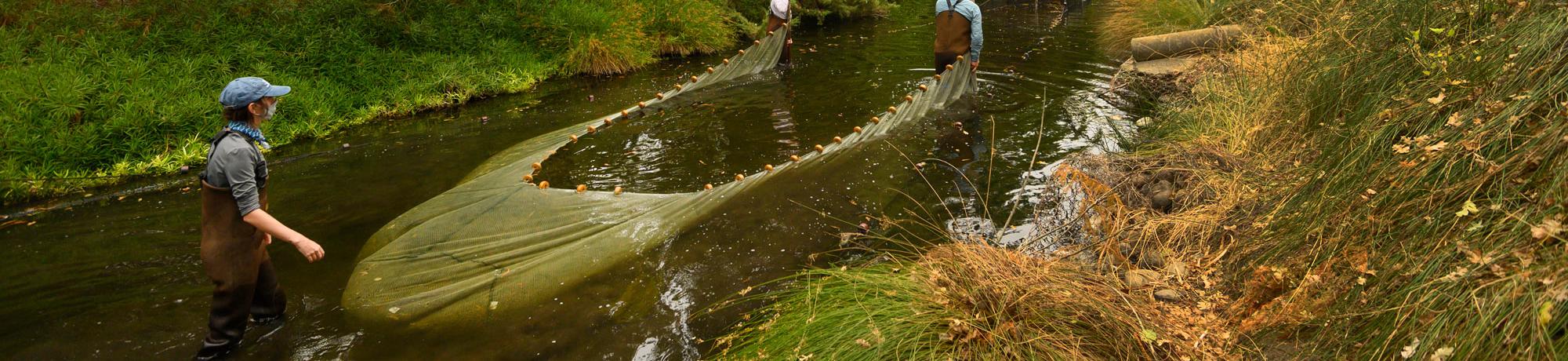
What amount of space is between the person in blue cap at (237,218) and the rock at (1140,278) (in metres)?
3.86

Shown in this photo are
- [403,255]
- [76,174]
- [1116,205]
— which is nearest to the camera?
[403,255]

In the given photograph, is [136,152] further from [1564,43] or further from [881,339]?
[1564,43]

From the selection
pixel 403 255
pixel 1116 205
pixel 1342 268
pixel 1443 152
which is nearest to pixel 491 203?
pixel 403 255

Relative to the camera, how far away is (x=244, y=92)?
12.4 feet

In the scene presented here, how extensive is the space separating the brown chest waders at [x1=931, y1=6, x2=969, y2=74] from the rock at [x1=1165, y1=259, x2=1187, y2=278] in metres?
4.50

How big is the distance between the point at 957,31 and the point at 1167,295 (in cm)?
509

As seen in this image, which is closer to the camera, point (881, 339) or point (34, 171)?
point (881, 339)

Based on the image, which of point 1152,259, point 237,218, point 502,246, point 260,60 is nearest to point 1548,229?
point 1152,259

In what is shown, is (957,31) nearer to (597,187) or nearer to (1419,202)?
(597,187)

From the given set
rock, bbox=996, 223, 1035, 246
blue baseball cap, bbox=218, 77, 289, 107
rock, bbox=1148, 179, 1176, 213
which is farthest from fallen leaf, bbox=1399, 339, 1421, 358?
blue baseball cap, bbox=218, 77, 289, 107

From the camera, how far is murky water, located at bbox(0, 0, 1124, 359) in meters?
4.31

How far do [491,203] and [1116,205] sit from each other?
12.4 feet

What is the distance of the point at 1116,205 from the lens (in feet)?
17.3

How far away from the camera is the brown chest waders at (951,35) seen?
8664mm
